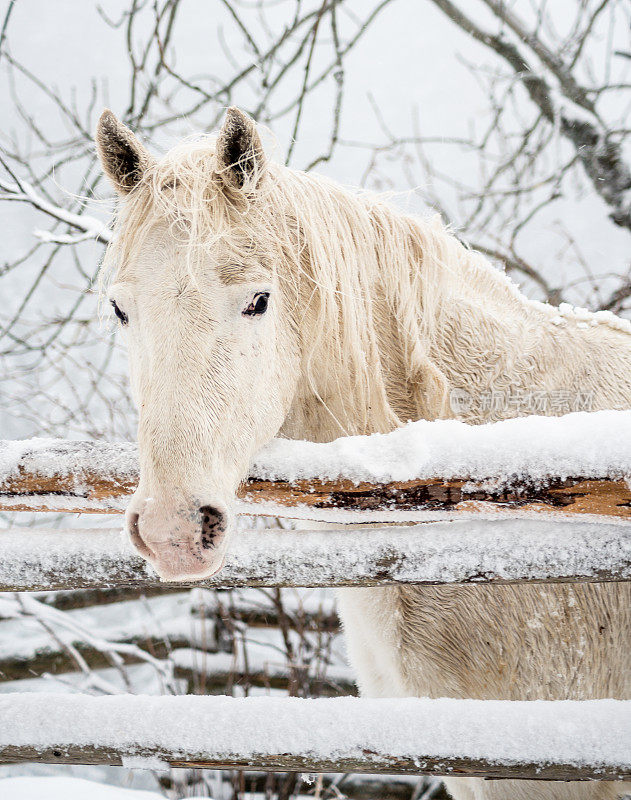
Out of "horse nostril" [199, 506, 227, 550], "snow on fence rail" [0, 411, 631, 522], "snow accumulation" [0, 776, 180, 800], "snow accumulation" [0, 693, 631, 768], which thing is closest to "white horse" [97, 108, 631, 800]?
"horse nostril" [199, 506, 227, 550]

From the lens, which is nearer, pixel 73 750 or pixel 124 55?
pixel 73 750

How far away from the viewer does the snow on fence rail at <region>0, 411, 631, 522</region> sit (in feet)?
4.20

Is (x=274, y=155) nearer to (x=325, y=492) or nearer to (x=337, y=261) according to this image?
(x=337, y=261)

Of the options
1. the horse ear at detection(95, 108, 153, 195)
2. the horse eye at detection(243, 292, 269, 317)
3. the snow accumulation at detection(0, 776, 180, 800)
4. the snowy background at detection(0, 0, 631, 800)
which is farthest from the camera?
the snowy background at detection(0, 0, 631, 800)

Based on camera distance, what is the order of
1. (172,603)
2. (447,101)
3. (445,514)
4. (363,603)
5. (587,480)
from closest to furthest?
(587,480) < (445,514) < (363,603) < (172,603) < (447,101)

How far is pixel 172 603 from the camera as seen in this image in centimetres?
554

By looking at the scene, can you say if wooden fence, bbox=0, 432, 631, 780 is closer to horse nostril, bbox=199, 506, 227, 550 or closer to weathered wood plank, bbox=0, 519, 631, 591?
weathered wood plank, bbox=0, 519, 631, 591

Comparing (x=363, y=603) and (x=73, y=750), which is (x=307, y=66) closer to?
(x=363, y=603)

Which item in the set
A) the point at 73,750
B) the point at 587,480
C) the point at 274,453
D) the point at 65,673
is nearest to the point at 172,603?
the point at 65,673

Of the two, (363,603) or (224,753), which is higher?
(363,603)

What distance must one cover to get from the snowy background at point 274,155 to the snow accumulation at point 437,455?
2.77 ft

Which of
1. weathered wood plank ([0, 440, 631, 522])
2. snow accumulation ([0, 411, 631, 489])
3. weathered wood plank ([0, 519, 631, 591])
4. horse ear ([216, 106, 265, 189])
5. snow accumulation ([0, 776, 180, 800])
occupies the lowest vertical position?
snow accumulation ([0, 776, 180, 800])

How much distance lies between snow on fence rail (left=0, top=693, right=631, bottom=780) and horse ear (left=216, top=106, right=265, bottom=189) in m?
1.49

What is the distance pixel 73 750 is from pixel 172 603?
4076mm
